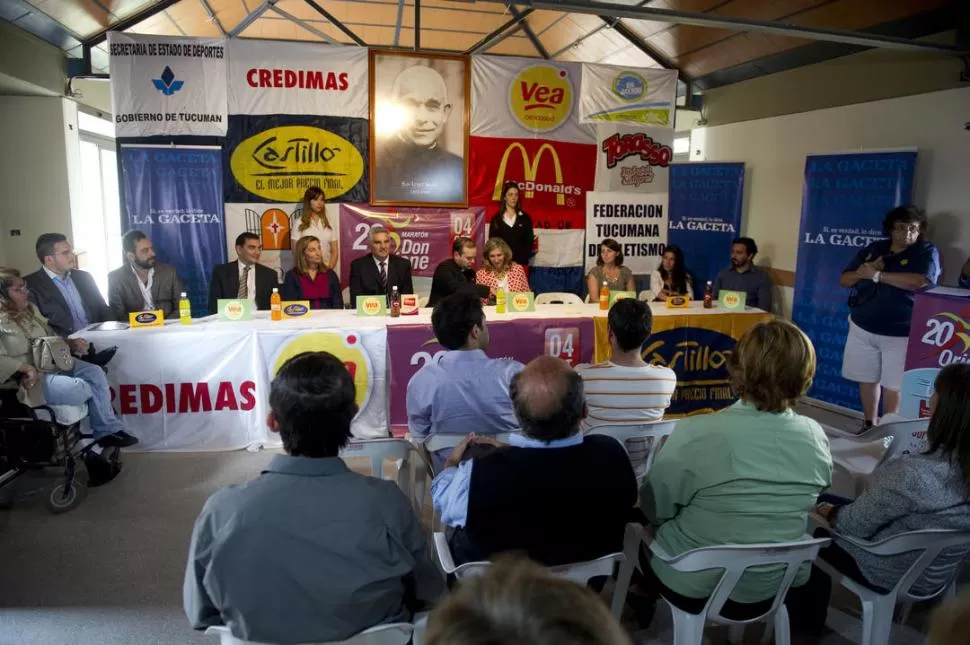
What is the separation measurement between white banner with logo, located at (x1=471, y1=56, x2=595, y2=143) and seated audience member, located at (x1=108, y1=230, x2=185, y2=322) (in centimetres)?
298

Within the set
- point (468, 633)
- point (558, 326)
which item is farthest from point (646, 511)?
point (558, 326)

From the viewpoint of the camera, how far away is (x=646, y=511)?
6.27 ft

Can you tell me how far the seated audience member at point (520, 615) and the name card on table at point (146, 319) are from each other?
3869mm

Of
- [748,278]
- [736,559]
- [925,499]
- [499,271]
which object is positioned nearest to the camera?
[736,559]

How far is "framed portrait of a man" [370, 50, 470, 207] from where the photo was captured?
5883mm

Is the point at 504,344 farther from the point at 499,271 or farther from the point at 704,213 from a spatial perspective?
the point at 704,213

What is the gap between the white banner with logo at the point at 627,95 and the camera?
632cm

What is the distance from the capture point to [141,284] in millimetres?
4656

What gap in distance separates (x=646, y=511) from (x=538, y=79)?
16.8 ft

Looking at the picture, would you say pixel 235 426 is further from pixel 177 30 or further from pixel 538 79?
pixel 177 30

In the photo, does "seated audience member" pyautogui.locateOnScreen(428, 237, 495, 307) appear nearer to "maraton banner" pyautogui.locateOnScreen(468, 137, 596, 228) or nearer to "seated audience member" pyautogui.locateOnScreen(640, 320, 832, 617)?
"maraton banner" pyautogui.locateOnScreen(468, 137, 596, 228)

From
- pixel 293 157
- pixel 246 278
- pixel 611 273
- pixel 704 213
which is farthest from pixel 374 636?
pixel 704 213

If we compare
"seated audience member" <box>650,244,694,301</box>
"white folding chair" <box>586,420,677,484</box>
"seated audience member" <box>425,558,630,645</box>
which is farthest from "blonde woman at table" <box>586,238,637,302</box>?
"seated audience member" <box>425,558,630,645</box>

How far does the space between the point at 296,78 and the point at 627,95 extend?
3.08 meters
